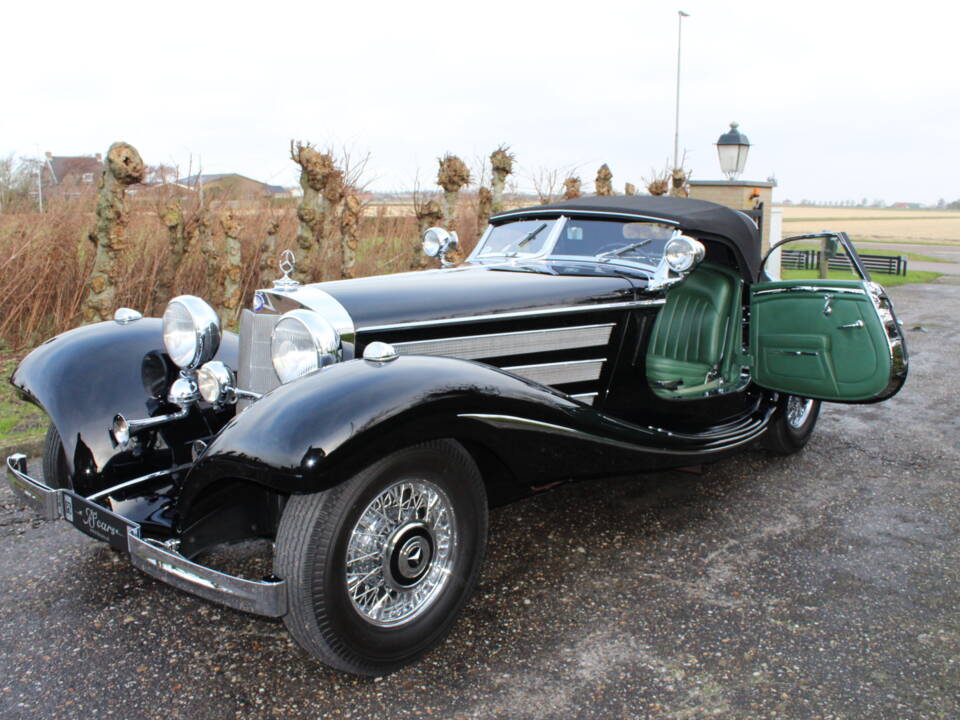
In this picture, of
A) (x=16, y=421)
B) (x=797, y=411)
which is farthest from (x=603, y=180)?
(x=16, y=421)

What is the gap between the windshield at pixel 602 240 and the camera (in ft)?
14.3

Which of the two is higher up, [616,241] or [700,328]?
[616,241]

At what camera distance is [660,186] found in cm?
1600

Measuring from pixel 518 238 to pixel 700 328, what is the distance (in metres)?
1.33

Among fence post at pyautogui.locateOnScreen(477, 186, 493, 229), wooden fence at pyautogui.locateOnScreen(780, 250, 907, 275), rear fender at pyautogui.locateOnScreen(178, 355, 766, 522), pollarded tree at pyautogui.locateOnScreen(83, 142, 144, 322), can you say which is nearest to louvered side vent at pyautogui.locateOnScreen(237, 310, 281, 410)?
rear fender at pyautogui.locateOnScreen(178, 355, 766, 522)

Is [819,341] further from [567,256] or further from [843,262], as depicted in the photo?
[843,262]

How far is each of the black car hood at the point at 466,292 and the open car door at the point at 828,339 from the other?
1175 mm

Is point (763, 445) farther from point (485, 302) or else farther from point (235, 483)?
point (235, 483)

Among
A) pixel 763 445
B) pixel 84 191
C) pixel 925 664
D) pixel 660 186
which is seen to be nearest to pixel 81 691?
pixel 925 664

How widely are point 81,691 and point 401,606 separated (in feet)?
3.73

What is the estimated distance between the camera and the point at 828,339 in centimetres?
446

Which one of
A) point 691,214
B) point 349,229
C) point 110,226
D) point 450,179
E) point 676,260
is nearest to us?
point 676,260

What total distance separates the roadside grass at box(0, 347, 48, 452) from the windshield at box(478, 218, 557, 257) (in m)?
3.42

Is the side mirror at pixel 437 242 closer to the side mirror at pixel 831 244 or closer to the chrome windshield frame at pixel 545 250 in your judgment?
the chrome windshield frame at pixel 545 250
